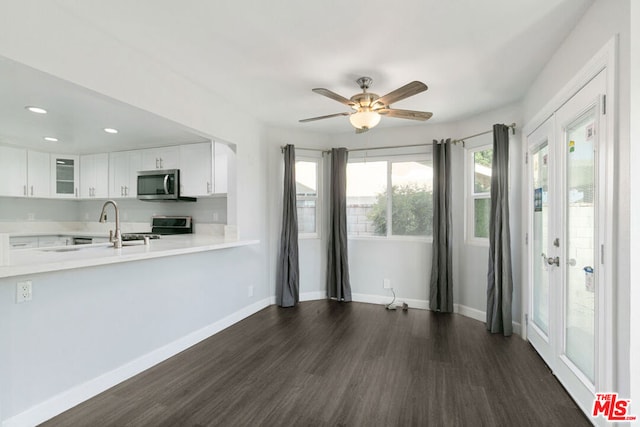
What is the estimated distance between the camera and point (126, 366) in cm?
240

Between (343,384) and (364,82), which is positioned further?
(364,82)

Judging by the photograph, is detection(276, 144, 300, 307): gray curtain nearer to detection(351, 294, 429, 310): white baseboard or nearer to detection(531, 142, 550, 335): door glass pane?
detection(351, 294, 429, 310): white baseboard

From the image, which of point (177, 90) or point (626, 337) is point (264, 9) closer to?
point (177, 90)

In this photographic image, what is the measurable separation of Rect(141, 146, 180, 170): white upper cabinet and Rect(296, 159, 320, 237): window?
5.80 feet

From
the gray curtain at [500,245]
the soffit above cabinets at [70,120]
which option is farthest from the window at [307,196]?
the gray curtain at [500,245]

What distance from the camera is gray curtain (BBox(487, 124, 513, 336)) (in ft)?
10.6

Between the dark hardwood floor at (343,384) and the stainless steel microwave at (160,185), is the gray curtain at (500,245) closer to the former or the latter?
the dark hardwood floor at (343,384)

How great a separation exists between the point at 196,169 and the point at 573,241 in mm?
4165

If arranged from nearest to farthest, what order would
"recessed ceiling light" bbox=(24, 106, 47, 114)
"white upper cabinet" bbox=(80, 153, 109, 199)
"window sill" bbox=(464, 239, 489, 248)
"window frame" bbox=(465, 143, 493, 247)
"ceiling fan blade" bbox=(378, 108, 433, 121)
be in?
"ceiling fan blade" bbox=(378, 108, 433, 121) < "recessed ceiling light" bbox=(24, 106, 47, 114) < "window sill" bbox=(464, 239, 489, 248) < "window frame" bbox=(465, 143, 493, 247) < "white upper cabinet" bbox=(80, 153, 109, 199)

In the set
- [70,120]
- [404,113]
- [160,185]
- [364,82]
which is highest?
[364,82]

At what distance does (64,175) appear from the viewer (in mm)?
5121

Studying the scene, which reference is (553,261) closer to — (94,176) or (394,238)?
(394,238)

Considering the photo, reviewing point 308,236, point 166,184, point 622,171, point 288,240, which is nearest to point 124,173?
point 166,184

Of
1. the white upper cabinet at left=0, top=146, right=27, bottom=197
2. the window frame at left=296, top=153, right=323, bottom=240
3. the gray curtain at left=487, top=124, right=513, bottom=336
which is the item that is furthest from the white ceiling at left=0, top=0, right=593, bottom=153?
the white upper cabinet at left=0, top=146, right=27, bottom=197
